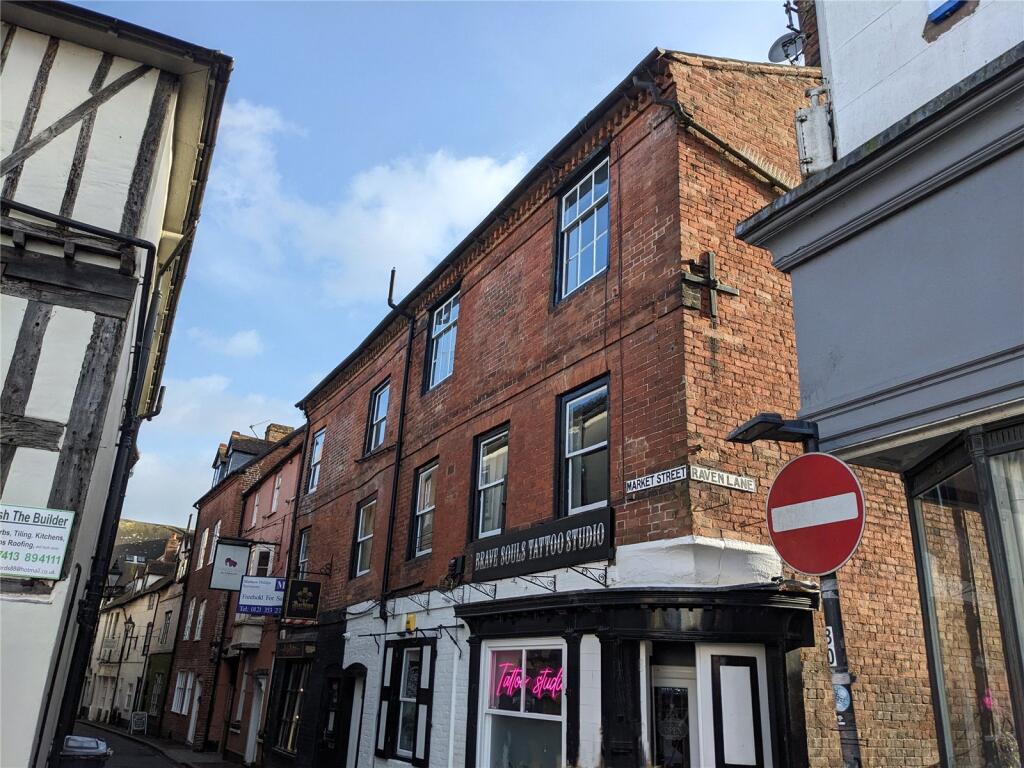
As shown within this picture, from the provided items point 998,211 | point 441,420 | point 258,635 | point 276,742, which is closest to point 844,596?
point 998,211

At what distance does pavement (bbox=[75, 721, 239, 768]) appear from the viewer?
67.5 ft

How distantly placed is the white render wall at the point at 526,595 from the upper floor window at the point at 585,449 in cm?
93

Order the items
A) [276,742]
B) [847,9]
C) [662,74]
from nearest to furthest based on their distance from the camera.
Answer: [847,9] < [662,74] < [276,742]

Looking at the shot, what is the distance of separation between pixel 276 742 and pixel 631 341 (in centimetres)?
1396

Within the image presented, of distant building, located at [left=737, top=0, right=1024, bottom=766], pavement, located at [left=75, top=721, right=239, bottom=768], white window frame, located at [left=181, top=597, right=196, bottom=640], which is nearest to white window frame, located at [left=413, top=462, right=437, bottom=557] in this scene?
distant building, located at [left=737, top=0, right=1024, bottom=766]

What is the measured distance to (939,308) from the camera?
4.90 metres

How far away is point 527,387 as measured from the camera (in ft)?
35.6

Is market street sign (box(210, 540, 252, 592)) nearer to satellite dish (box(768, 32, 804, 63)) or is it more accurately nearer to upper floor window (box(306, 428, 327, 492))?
upper floor window (box(306, 428, 327, 492))

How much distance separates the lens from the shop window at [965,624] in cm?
468

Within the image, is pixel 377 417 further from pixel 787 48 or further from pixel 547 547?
pixel 787 48

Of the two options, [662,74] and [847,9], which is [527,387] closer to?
[662,74]

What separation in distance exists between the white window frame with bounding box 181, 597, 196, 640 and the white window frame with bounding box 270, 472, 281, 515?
26.8 ft

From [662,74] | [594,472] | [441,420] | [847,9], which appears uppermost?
[662,74]

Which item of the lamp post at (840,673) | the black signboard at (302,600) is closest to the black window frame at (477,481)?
the black signboard at (302,600)
